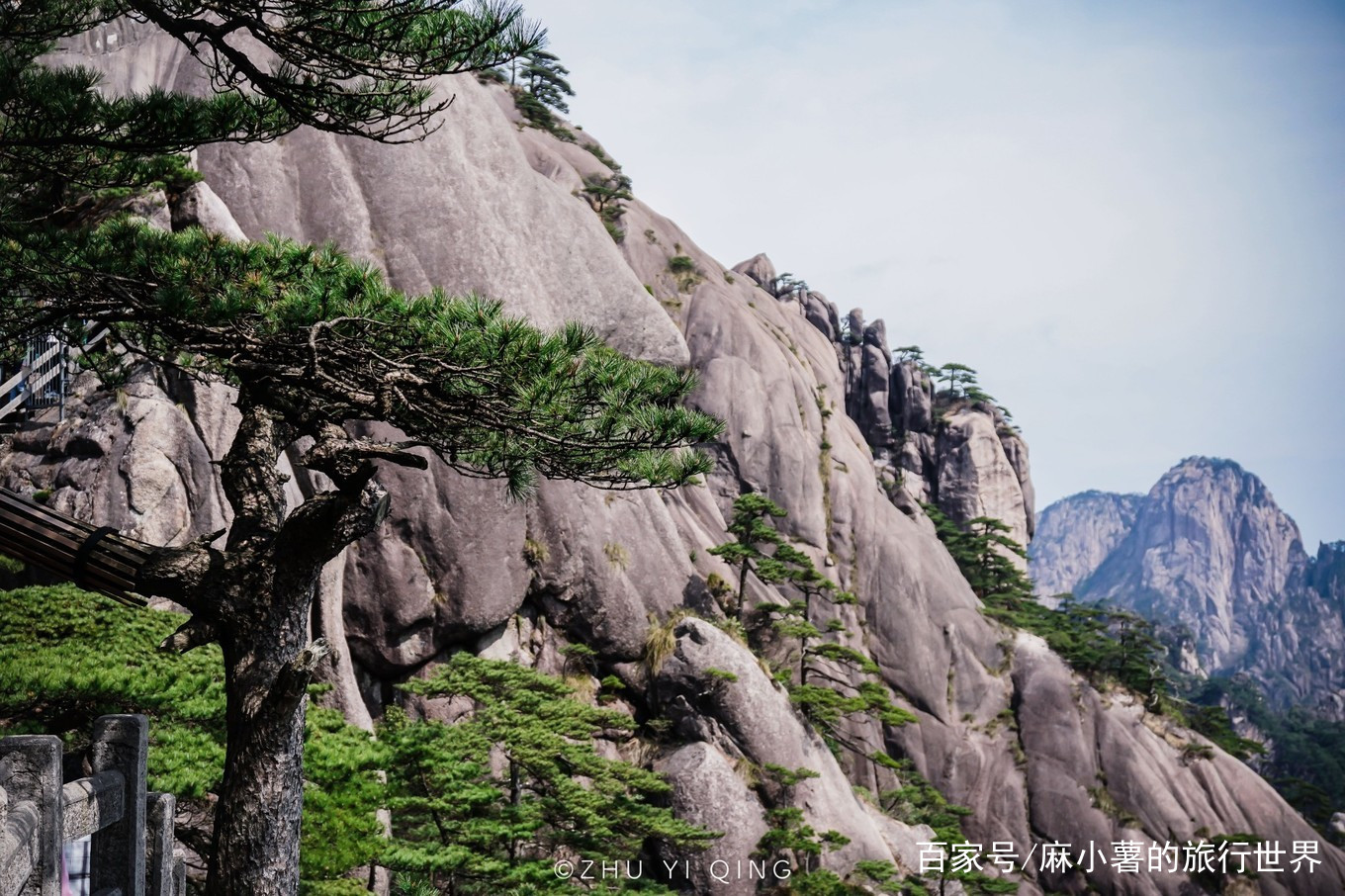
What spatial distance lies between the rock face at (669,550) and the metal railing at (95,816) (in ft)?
23.1

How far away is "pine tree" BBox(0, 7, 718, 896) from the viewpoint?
17.6 ft

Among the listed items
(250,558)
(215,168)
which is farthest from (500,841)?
(215,168)

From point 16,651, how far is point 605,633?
10404 millimetres

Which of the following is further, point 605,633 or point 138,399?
point 605,633

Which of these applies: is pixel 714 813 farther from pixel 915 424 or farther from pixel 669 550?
pixel 915 424

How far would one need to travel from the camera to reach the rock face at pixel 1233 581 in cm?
12800

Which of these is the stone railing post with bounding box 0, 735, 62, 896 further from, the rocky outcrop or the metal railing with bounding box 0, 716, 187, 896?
the rocky outcrop

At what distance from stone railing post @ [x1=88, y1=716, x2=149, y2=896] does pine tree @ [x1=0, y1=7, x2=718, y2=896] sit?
0.96 metres

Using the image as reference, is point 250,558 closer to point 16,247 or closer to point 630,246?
point 16,247

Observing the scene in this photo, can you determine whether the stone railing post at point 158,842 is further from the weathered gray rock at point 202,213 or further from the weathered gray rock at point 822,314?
the weathered gray rock at point 822,314

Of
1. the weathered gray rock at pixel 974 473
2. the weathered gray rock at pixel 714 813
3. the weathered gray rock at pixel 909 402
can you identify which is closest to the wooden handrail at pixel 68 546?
the weathered gray rock at pixel 714 813

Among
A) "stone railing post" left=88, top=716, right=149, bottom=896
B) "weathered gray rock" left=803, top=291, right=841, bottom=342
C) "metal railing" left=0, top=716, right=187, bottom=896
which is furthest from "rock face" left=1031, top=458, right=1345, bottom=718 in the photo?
"stone railing post" left=88, top=716, right=149, bottom=896

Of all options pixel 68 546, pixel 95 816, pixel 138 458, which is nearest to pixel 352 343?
pixel 68 546

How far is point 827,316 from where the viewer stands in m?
44.2
